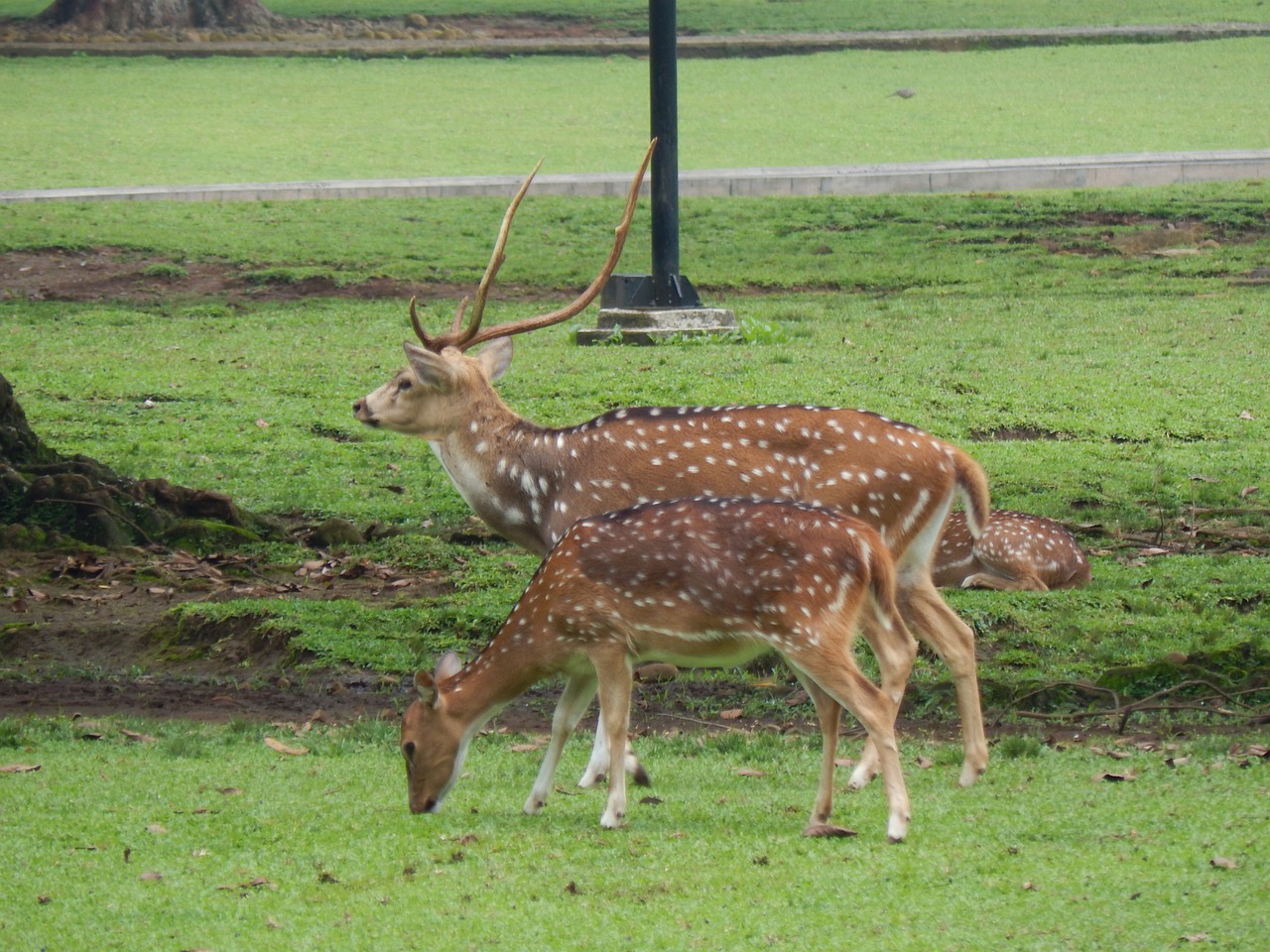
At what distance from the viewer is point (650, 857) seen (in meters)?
5.93

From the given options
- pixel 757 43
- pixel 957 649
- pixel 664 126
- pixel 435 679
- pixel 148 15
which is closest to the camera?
pixel 435 679

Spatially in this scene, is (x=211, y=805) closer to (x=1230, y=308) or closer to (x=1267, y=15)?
(x=1230, y=308)

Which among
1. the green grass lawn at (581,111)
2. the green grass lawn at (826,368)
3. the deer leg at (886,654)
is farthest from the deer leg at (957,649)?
the green grass lawn at (581,111)

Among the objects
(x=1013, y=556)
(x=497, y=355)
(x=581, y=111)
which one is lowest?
(x=581, y=111)

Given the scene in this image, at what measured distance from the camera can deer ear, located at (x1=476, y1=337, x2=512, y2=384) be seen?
30.5 ft

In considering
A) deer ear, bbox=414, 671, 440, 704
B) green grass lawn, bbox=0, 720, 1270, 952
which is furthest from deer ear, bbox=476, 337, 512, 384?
deer ear, bbox=414, 671, 440, 704

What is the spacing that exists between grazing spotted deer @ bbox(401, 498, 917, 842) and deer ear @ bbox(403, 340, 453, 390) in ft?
6.91

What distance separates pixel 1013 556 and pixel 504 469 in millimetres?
3205

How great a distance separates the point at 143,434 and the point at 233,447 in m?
0.79

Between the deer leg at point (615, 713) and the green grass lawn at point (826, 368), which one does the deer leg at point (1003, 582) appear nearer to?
the green grass lawn at point (826, 368)

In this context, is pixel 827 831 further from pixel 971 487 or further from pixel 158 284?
pixel 158 284

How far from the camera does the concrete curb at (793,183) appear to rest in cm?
2580

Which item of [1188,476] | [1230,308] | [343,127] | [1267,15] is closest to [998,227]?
[1230,308]

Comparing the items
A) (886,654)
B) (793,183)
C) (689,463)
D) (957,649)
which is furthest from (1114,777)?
(793,183)
